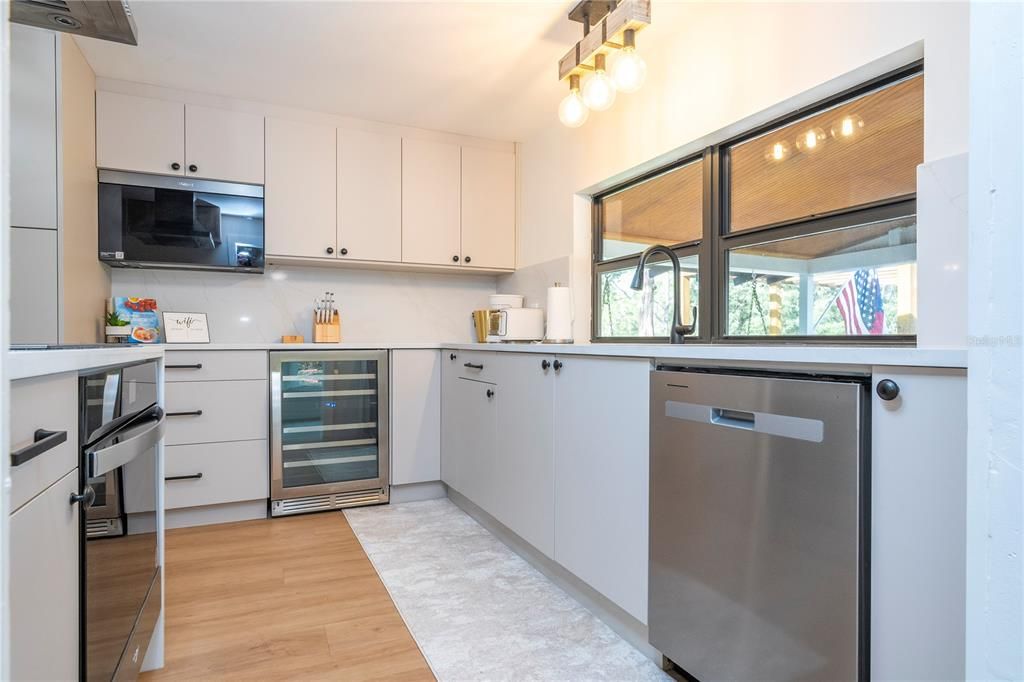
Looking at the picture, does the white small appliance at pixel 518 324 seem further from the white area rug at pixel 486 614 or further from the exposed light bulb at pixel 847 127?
the exposed light bulb at pixel 847 127

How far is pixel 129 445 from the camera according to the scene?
1.11m

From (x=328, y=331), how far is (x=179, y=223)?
3.14ft

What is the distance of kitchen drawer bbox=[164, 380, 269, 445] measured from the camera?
2.85 meters

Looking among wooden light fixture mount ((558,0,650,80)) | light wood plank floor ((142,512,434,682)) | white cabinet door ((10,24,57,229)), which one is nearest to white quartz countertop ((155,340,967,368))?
light wood plank floor ((142,512,434,682))

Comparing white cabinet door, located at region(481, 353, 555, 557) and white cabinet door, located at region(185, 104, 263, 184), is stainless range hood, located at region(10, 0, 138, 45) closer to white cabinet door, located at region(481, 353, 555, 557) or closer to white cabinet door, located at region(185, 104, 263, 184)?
white cabinet door, located at region(481, 353, 555, 557)

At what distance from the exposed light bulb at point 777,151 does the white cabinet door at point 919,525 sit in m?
1.29

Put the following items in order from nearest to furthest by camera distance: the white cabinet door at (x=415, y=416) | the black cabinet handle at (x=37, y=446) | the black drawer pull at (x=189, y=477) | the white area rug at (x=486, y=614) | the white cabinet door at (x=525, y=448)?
the black cabinet handle at (x=37, y=446) < the white area rug at (x=486, y=614) < the white cabinet door at (x=525, y=448) < the black drawer pull at (x=189, y=477) < the white cabinet door at (x=415, y=416)

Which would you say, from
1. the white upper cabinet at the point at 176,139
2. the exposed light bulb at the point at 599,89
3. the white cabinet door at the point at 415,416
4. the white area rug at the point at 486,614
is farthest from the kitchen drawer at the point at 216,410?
the exposed light bulb at the point at 599,89

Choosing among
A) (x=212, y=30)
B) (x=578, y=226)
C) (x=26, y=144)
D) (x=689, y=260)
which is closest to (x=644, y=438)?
(x=689, y=260)

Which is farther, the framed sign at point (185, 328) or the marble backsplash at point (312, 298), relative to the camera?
the marble backsplash at point (312, 298)

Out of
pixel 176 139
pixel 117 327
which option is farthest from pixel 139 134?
pixel 117 327

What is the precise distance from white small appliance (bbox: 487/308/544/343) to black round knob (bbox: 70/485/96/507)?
93.9 inches

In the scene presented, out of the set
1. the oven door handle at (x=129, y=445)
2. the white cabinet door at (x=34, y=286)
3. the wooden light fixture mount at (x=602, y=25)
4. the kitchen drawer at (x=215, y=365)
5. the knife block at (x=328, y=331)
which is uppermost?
the wooden light fixture mount at (x=602, y=25)

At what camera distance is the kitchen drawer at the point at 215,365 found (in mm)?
2850
